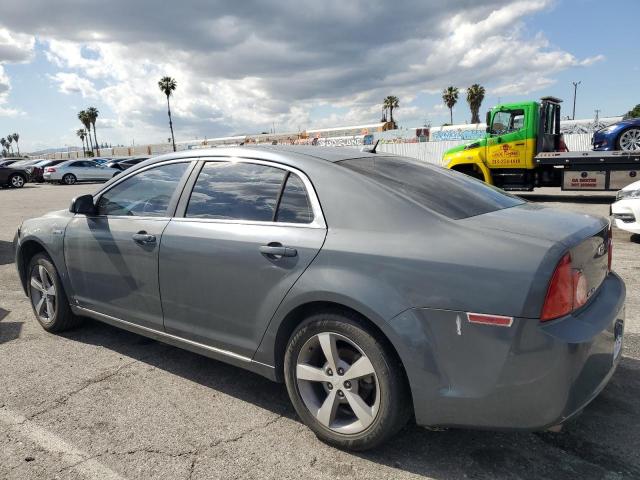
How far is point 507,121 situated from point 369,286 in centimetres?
1316

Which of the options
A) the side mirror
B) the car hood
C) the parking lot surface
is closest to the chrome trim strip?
the parking lot surface

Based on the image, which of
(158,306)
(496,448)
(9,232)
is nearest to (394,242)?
(496,448)

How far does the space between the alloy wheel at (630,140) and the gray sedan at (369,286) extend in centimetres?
1367

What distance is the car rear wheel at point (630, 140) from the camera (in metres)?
14.2

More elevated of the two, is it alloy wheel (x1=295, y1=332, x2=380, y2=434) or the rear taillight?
the rear taillight

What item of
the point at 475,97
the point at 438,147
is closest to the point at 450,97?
the point at 475,97

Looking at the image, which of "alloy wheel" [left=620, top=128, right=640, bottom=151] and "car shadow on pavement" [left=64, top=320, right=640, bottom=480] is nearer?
"car shadow on pavement" [left=64, top=320, right=640, bottom=480]

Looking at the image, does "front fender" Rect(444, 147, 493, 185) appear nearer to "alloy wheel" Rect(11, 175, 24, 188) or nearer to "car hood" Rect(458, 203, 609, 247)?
"car hood" Rect(458, 203, 609, 247)

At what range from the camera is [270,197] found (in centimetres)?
288

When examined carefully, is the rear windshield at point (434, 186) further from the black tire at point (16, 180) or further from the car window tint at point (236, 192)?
the black tire at point (16, 180)

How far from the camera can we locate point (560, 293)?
2.09 meters

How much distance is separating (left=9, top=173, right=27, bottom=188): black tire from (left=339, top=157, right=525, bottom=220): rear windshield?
29.4 m

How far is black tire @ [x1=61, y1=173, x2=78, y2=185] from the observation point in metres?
29.5

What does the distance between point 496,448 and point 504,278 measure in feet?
3.41
